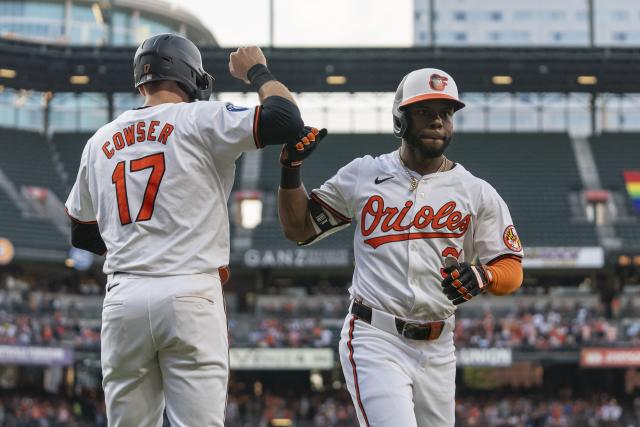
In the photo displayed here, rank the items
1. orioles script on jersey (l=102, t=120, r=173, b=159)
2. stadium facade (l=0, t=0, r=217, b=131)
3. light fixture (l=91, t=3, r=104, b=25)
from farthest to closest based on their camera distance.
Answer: stadium facade (l=0, t=0, r=217, b=131) → light fixture (l=91, t=3, r=104, b=25) → orioles script on jersey (l=102, t=120, r=173, b=159)

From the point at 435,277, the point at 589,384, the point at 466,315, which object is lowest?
the point at 589,384

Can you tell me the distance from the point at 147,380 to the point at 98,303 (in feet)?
99.6

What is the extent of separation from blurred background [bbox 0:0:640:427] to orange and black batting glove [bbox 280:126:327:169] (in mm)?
21446

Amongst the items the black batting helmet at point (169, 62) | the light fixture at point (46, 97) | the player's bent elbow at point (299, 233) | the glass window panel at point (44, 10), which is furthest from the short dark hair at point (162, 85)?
the glass window panel at point (44, 10)

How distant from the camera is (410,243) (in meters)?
5.62

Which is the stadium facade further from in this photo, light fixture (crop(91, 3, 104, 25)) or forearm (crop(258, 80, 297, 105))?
forearm (crop(258, 80, 297, 105))

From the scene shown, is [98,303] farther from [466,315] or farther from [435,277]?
[435,277]

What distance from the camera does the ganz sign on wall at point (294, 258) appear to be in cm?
3453

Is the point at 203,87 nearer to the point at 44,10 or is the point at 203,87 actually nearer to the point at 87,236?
the point at 87,236

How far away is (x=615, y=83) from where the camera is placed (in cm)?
3747


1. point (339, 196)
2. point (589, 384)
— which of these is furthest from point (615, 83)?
point (339, 196)

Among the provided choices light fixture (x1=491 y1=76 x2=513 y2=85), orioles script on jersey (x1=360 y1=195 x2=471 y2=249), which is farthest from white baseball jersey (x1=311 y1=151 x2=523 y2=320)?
light fixture (x1=491 y1=76 x2=513 y2=85)

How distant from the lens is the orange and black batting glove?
17.3ft

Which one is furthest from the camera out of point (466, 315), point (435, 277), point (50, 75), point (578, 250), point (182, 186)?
point (50, 75)
